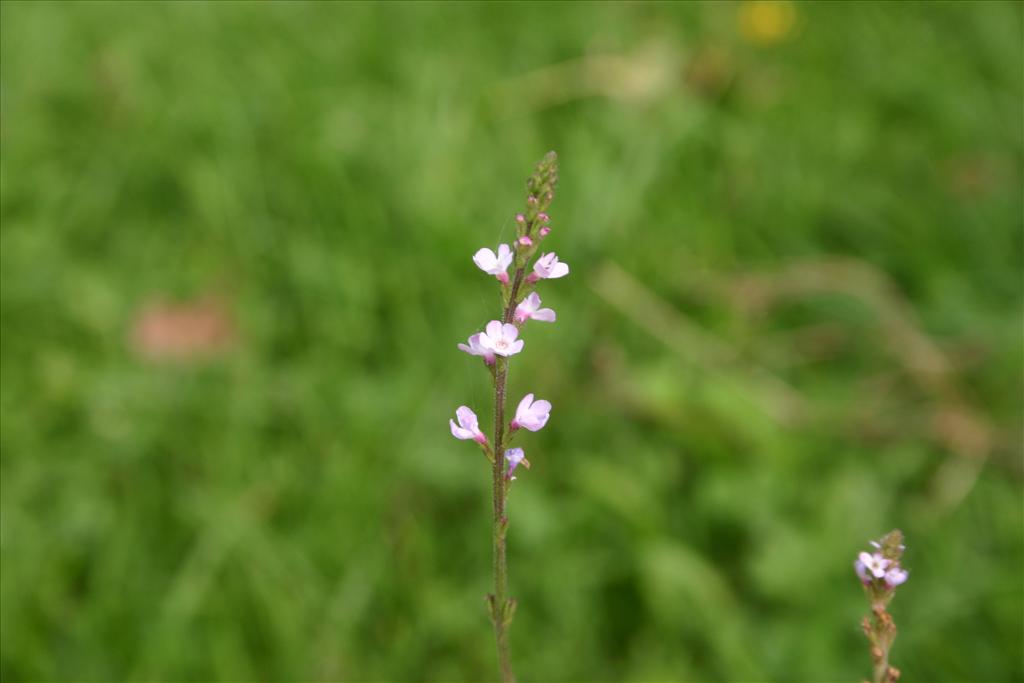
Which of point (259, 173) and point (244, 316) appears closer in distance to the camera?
point (244, 316)

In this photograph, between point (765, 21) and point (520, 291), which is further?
point (765, 21)

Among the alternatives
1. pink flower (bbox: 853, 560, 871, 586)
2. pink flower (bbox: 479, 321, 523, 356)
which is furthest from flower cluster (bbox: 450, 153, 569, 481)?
pink flower (bbox: 853, 560, 871, 586)

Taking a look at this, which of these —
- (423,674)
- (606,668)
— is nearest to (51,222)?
(423,674)

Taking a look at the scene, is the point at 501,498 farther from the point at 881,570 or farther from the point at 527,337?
the point at 527,337

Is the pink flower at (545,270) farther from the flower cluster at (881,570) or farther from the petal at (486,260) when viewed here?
the flower cluster at (881,570)

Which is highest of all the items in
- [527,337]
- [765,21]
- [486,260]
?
[765,21]

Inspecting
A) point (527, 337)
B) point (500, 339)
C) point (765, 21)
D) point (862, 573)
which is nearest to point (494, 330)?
point (500, 339)

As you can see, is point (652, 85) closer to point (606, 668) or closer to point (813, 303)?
point (813, 303)

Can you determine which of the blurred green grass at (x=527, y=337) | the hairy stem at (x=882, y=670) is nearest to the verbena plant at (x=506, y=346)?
the hairy stem at (x=882, y=670)
